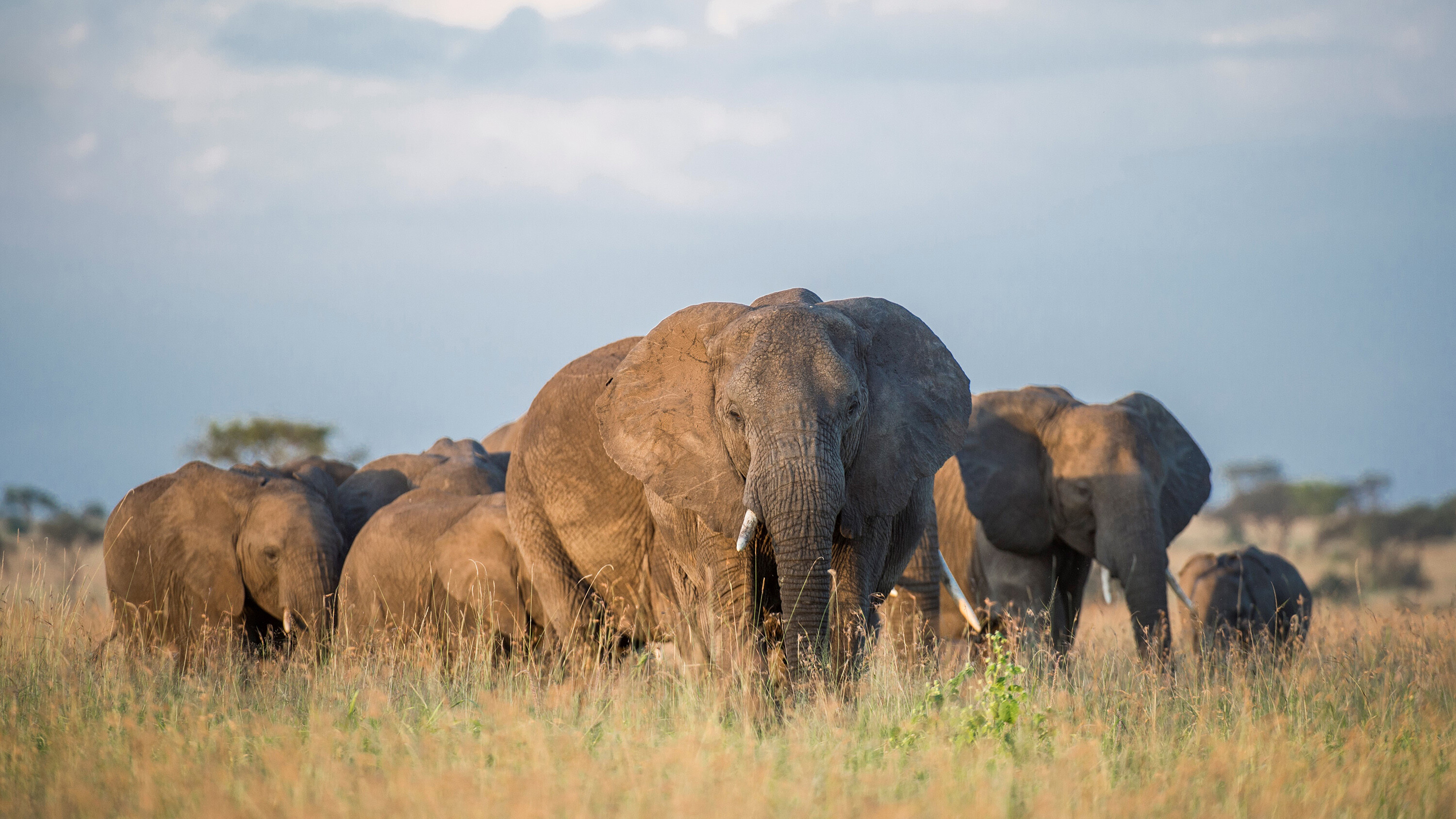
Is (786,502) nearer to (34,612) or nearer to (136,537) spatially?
(34,612)

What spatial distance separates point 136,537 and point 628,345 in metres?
5.81

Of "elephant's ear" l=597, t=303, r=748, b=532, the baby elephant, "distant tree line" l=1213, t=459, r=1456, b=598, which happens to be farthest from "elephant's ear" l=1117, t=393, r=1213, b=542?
"distant tree line" l=1213, t=459, r=1456, b=598

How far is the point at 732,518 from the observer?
21.2ft

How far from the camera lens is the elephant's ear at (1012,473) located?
39.2 feet

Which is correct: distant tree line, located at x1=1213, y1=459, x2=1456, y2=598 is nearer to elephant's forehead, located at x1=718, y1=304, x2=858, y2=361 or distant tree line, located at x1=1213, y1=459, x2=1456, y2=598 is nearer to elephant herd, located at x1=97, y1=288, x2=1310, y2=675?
elephant herd, located at x1=97, y1=288, x2=1310, y2=675

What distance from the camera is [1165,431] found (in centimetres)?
1259

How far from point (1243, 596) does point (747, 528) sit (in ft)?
25.5

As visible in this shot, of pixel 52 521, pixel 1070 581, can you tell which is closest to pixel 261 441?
pixel 52 521

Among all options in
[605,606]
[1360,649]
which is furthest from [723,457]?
[1360,649]

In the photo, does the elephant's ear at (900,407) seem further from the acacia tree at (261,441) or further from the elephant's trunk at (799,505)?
the acacia tree at (261,441)

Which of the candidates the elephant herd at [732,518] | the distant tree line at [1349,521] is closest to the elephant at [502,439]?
the elephant herd at [732,518]

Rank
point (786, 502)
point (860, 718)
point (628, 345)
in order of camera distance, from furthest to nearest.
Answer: point (628, 345)
point (860, 718)
point (786, 502)

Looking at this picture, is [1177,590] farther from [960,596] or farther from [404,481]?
[404,481]

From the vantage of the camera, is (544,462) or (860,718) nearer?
(860,718)
